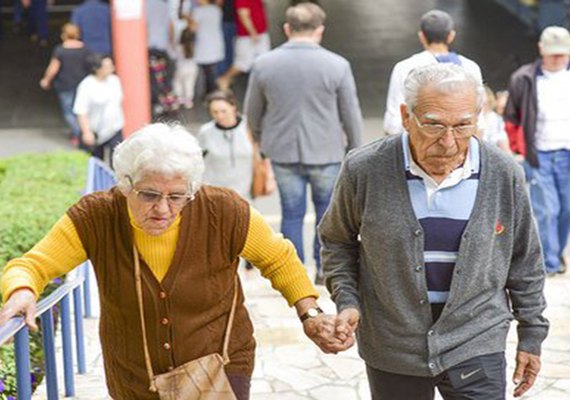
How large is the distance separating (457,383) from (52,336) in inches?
71.4

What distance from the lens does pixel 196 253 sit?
162 inches

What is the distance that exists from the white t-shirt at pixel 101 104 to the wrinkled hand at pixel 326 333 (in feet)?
28.9

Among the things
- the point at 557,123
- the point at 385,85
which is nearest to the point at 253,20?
the point at 385,85

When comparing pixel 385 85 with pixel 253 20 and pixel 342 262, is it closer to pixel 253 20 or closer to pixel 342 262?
pixel 253 20

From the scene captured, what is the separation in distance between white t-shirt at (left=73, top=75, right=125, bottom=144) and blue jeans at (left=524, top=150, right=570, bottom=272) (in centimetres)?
521

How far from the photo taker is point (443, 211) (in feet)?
13.7

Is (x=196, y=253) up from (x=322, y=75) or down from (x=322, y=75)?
up

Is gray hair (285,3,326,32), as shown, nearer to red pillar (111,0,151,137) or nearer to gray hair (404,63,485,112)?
gray hair (404,63,485,112)

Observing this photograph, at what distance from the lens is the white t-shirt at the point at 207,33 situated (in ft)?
54.1

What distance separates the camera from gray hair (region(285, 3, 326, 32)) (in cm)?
820

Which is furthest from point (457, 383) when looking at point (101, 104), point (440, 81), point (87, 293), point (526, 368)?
point (101, 104)

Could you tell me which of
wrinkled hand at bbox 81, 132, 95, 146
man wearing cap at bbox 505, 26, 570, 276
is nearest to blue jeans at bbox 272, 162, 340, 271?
man wearing cap at bbox 505, 26, 570, 276

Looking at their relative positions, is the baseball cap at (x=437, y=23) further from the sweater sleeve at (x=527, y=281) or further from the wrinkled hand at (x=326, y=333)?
the wrinkled hand at (x=326, y=333)

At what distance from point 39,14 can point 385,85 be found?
6.33m
